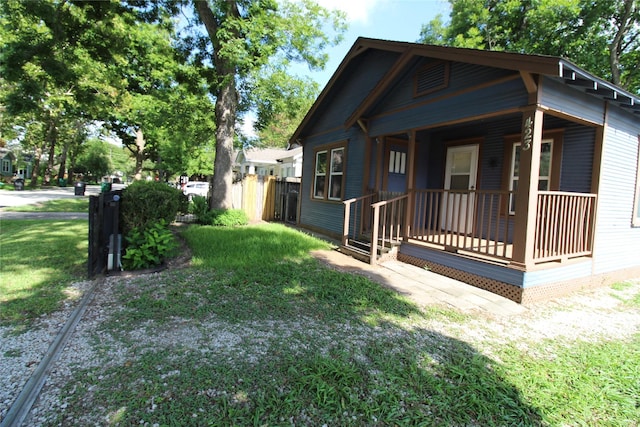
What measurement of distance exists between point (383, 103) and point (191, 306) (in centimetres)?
595

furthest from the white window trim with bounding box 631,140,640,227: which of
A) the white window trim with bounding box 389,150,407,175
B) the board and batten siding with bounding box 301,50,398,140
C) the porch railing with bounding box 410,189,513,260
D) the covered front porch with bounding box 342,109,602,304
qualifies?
the board and batten siding with bounding box 301,50,398,140

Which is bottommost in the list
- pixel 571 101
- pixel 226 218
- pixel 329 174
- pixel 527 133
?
pixel 226 218

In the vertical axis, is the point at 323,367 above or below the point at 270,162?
below

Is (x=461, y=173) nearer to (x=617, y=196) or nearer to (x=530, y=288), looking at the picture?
(x=617, y=196)

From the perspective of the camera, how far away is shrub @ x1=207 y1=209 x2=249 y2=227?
10.2 metres

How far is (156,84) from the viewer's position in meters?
18.8

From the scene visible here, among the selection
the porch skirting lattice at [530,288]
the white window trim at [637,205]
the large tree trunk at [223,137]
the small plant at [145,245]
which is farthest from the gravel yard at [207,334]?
the large tree trunk at [223,137]

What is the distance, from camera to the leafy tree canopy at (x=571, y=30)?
13.7m

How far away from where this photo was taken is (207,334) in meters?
3.22

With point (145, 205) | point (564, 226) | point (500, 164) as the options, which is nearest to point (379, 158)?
point (500, 164)

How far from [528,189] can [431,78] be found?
9.66 ft

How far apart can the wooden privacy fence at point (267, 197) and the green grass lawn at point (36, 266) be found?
5.17 m

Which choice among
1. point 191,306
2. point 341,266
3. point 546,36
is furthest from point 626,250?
point 546,36

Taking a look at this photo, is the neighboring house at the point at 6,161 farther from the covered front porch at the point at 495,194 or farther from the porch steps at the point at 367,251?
the covered front porch at the point at 495,194
